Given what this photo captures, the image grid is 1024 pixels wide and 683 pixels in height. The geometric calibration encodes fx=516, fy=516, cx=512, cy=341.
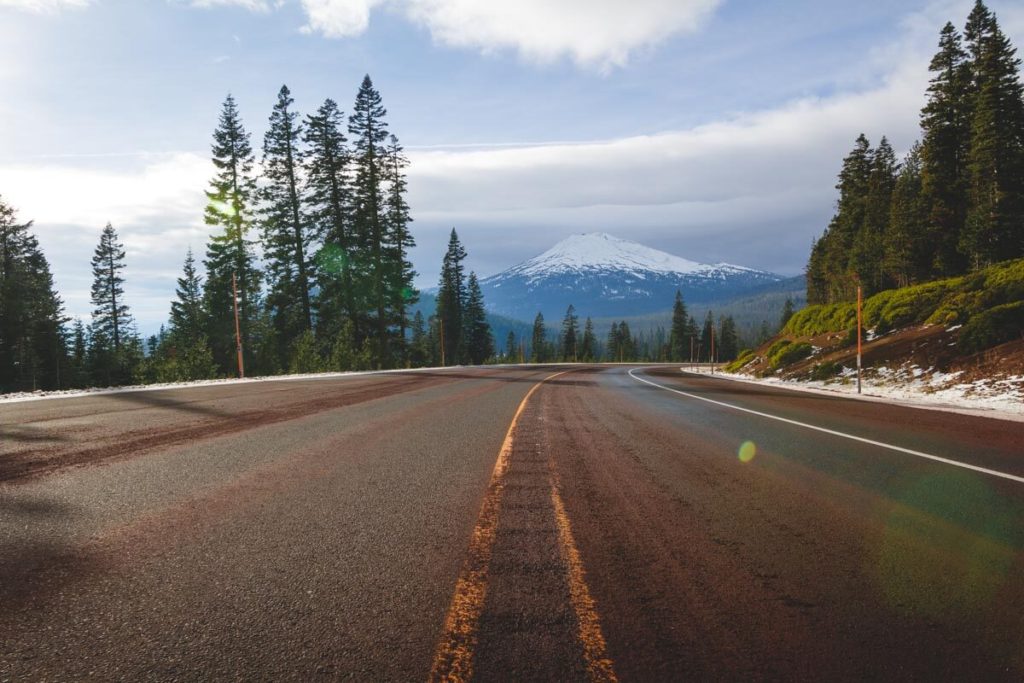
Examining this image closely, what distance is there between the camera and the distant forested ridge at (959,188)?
3231 cm

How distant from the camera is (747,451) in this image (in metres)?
6.56

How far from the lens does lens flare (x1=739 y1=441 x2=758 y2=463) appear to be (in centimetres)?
605

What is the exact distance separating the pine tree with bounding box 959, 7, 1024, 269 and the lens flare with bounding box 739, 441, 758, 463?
35670 mm

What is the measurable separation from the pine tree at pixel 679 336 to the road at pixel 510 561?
99.3m

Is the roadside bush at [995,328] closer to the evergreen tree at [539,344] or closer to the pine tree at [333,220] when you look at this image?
the pine tree at [333,220]

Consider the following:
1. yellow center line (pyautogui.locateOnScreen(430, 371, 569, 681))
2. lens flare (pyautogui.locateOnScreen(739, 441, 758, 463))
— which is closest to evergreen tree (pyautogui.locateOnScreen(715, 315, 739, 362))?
lens flare (pyautogui.locateOnScreen(739, 441, 758, 463))

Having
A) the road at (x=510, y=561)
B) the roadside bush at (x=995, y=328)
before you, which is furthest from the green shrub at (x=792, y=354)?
the road at (x=510, y=561)

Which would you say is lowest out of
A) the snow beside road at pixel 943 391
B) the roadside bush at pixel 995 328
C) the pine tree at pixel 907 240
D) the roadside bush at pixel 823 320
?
the snow beside road at pixel 943 391

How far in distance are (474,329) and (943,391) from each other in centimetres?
Result: 6626

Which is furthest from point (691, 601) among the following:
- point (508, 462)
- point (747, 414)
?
point (747, 414)

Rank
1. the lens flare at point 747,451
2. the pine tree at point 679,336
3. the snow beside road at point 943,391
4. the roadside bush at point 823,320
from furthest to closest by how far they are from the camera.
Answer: the pine tree at point 679,336 < the roadside bush at point 823,320 < the snow beside road at point 943,391 < the lens flare at point 747,451

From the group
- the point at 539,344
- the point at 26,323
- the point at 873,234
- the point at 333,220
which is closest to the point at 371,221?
the point at 333,220

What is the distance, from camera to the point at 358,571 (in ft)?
9.55

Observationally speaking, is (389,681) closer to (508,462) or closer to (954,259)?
(508,462)
